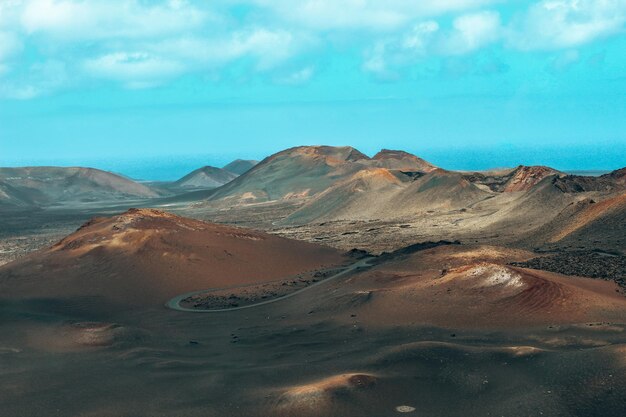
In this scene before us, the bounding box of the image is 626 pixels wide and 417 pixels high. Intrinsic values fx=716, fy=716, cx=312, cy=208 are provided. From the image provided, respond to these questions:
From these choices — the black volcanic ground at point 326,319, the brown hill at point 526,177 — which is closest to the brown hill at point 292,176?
the brown hill at point 526,177

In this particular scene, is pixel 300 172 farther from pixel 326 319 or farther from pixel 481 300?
pixel 481 300

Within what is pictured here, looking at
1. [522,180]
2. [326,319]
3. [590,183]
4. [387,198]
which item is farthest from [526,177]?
[326,319]

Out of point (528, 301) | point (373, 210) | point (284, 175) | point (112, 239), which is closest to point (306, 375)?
point (528, 301)

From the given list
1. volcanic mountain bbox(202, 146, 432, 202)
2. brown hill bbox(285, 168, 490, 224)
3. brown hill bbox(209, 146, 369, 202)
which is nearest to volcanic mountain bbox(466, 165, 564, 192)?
brown hill bbox(285, 168, 490, 224)

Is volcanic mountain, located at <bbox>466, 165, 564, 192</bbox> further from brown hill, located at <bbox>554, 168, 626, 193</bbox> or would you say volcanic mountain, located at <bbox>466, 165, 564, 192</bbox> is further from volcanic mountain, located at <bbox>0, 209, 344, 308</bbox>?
volcanic mountain, located at <bbox>0, 209, 344, 308</bbox>

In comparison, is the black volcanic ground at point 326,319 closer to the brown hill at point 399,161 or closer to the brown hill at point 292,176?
the brown hill at point 292,176

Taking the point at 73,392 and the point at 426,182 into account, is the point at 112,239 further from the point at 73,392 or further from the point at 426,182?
the point at 426,182
